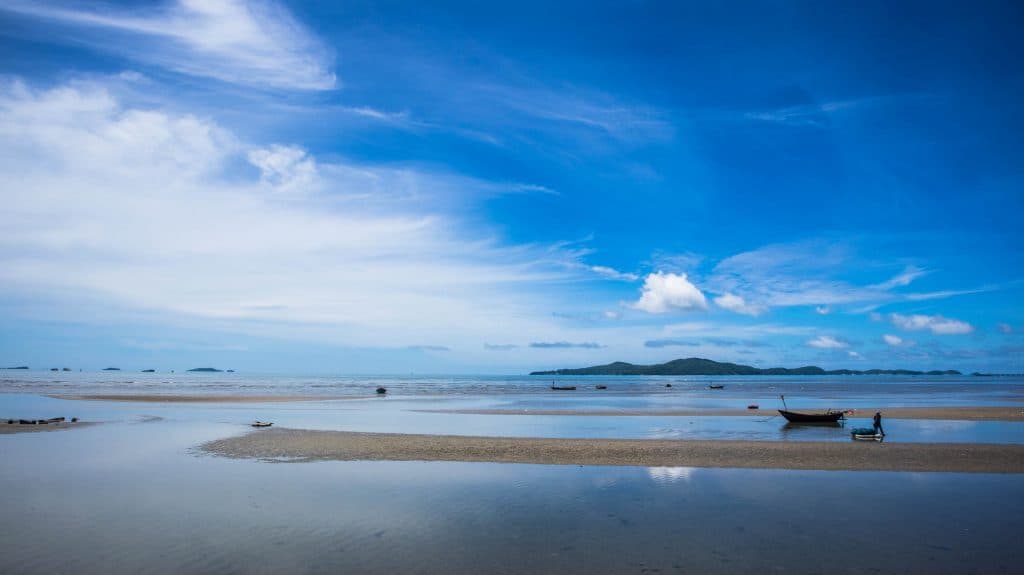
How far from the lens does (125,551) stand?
11961mm

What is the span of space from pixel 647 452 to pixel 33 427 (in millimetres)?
32309

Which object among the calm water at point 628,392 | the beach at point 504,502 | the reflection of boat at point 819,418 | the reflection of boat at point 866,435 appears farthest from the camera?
the calm water at point 628,392

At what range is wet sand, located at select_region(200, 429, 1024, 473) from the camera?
22.0 meters

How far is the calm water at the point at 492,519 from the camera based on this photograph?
37.8 ft

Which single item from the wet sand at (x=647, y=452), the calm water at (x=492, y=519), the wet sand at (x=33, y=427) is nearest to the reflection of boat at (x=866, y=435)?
the wet sand at (x=647, y=452)

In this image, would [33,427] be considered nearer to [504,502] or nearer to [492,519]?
[504,502]

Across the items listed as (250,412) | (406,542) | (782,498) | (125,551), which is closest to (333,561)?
(406,542)

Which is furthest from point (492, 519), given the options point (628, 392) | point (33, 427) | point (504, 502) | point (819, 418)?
point (628, 392)

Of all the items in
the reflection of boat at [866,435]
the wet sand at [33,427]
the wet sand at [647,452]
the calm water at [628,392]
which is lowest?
the calm water at [628,392]

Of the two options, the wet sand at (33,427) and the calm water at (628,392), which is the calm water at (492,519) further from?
the calm water at (628,392)

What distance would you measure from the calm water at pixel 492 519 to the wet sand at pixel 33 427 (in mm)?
11858

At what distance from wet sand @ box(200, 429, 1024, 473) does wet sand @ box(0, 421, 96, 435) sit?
1141cm

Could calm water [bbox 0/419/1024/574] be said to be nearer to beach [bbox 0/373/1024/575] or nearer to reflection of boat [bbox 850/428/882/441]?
beach [bbox 0/373/1024/575]

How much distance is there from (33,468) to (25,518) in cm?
787
